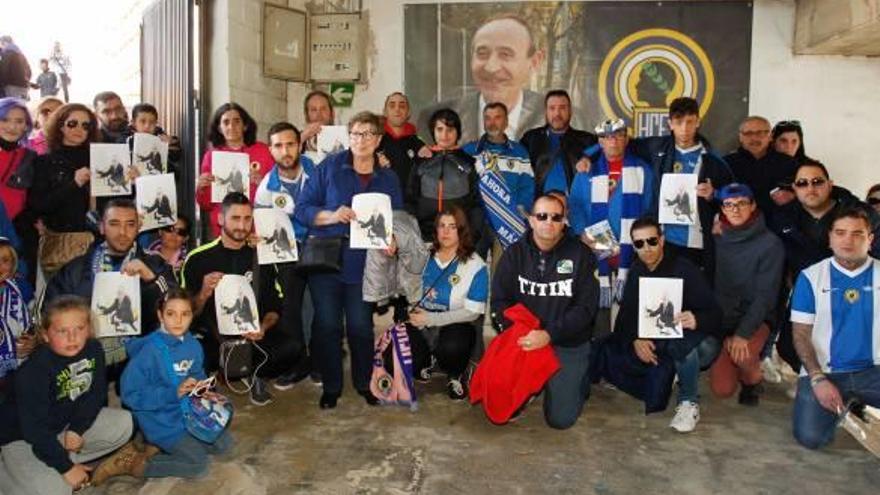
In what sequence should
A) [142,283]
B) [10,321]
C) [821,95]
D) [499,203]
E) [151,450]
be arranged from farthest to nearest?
1. [821,95]
2. [499,203]
3. [142,283]
4. [10,321]
5. [151,450]

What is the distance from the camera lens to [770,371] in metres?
5.30

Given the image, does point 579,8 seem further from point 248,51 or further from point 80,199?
point 80,199

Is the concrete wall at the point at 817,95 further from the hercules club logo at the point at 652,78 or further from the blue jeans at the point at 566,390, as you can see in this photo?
the blue jeans at the point at 566,390

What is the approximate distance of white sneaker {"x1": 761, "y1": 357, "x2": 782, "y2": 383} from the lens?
5.21 meters

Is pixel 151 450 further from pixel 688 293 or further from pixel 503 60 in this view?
pixel 503 60

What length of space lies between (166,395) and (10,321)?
0.88 meters

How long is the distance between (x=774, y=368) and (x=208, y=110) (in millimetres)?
4565

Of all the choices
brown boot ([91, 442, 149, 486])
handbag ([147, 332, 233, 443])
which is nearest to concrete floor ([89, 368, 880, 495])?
brown boot ([91, 442, 149, 486])

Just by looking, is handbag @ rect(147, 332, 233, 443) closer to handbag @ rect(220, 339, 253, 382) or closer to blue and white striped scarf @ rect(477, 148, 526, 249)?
handbag @ rect(220, 339, 253, 382)

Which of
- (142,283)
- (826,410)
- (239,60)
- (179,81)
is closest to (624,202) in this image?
(826,410)

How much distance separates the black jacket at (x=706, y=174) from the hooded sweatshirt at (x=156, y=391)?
313 centimetres

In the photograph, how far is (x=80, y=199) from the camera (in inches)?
174

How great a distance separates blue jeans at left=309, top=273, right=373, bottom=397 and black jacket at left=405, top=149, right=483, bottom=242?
73cm

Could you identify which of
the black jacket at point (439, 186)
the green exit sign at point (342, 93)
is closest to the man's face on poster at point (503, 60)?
the green exit sign at point (342, 93)
